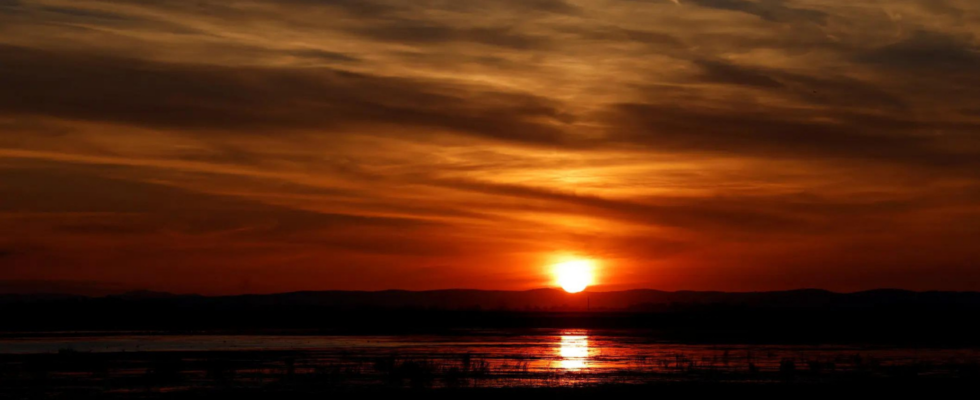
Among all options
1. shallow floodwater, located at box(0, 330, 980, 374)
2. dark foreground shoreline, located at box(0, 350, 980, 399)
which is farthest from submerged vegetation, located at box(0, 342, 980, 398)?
shallow floodwater, located at box(0, 330, 980, 374)

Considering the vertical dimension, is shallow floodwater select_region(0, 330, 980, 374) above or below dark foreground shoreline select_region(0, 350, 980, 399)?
above

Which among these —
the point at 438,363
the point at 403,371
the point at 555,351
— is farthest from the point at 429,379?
the point at 555,351

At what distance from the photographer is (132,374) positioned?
1700 inches

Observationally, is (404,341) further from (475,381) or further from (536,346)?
(475,381)

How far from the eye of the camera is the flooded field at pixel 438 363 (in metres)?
41.0

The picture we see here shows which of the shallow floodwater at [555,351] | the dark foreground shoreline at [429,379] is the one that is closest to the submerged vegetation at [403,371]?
the dark foreground shoreline at [429,379]

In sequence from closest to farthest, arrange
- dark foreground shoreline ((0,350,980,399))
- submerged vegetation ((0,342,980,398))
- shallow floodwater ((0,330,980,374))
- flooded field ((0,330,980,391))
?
dark foreground shoreline ((0,350,980,399)), submerged vegetation ((0,342,980,398)), flooded field ((0,330,980,391)), shallow floodwater ((0,330,980,374))

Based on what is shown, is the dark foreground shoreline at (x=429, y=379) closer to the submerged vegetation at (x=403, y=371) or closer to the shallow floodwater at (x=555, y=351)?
the submerged vegetation at (x=403, y=371)

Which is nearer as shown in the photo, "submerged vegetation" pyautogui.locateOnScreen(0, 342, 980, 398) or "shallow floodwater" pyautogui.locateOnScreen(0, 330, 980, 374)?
"submerged vegetation" pyautogui.locateOnScreen(0, 342, 980, 398)

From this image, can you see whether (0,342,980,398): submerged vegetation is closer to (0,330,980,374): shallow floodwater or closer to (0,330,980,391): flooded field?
(0,330,980,391): flooded field

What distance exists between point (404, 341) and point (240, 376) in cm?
3376

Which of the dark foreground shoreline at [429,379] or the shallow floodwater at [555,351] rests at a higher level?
the shallow floodwater at [555,351]

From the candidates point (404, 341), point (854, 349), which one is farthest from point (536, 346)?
point (854, 349)

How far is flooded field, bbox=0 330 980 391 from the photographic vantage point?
1614 inches
